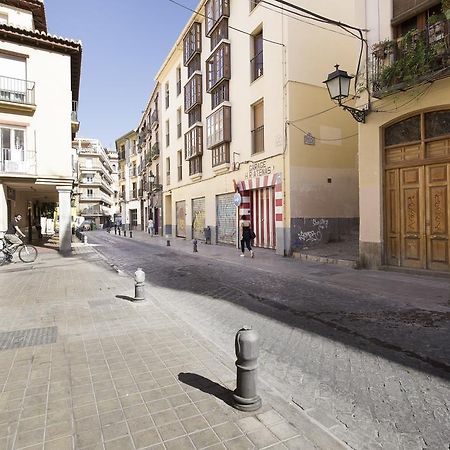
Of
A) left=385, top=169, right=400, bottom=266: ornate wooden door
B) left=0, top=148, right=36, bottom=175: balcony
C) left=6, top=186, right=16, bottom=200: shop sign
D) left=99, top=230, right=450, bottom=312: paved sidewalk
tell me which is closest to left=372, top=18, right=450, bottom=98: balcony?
left=385, top=169, right=400, bottom=266: ornate wooden door

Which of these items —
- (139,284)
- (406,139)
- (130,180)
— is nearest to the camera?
(139,284)

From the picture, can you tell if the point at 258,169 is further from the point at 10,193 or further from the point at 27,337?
the point at 27,337

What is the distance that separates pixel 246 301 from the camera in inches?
266

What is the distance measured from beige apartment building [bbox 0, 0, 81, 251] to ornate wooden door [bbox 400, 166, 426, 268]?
14610 millimetres

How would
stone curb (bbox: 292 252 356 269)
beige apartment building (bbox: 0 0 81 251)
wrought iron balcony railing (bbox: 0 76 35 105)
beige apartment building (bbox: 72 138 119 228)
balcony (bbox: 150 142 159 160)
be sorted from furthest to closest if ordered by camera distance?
1. beige apartment building (bbox: 72 138 119 228)
2. balcony (bbox: 150 142 159 160)
3. wrought iron balcony railing (bbox: 0 76 35 105)
4. beige apartment building (bbox: 0 0 81 251)
5. stone curb (bbox: 292 252 356 269)

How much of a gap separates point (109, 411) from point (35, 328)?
9.39 feet

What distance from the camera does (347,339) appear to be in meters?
4.62

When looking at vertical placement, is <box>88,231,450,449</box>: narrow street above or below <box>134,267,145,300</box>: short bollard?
below

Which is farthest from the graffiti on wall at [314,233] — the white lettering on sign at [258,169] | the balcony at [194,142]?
the balcony at [194,142]

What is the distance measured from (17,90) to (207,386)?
58.9 ft

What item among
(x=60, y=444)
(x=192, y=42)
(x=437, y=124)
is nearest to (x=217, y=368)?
(x=60, y=444)

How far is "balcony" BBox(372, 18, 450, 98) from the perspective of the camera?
8188 millimetres

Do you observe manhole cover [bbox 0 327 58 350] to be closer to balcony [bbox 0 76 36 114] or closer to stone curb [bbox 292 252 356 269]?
stone curb [bbox 292 252 356 269]

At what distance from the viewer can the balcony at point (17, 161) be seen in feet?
51.5
